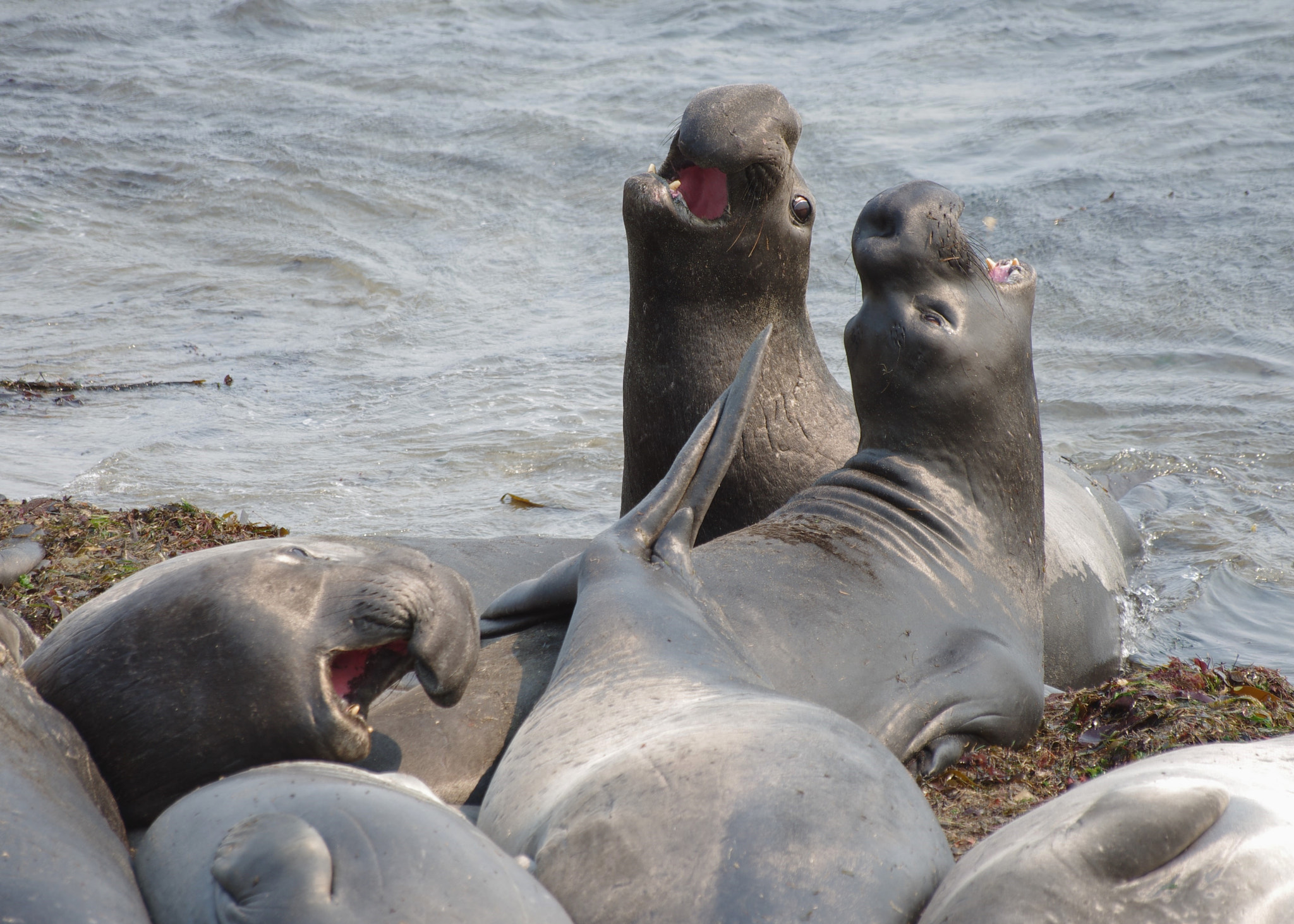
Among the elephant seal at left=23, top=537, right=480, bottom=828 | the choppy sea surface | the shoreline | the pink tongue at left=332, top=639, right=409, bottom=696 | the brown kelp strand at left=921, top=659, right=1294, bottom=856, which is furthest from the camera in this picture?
the choppy sea surface

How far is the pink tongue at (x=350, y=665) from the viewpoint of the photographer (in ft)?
9.89

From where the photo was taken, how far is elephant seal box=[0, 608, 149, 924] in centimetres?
194

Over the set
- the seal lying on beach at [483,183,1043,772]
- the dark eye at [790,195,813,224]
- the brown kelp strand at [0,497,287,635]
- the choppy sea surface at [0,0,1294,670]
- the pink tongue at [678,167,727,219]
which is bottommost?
the choppy sea surface at [0,0,1294,670]

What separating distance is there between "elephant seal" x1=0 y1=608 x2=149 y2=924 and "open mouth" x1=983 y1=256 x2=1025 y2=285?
3.45 m

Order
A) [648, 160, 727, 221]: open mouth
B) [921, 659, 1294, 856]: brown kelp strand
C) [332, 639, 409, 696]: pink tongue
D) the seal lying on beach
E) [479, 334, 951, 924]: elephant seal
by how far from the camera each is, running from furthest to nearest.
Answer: [648, 160, 727, 221]: open mouth, the seal lying on beach, [921, 659, 1294, 856]: brown kelp strand, [332, 639, 409, 696]: pink tongue, [479, 334, 951, 924]: elephant seal

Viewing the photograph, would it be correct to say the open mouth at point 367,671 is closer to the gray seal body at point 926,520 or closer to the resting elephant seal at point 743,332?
the gray seal body at point 926,520

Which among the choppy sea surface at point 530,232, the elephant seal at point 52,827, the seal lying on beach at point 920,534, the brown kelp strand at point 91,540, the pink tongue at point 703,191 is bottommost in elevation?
the choppy sea surface at point 530,232

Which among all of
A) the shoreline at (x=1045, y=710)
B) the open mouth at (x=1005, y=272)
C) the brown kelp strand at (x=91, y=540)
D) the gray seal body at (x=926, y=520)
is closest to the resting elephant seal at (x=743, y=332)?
the shoreline at (x=1045, y=710)

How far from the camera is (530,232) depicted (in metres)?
13.7

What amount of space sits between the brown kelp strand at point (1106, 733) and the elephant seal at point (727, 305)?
148 cm

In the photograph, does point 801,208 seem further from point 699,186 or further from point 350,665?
point 350,665

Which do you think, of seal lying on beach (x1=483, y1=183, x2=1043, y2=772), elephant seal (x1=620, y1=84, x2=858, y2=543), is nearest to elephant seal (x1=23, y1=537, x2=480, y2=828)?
seal lying on beach (x1=483, y1=183, x2=1043, y2=772)

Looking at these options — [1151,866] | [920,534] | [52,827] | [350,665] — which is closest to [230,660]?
[350,665]

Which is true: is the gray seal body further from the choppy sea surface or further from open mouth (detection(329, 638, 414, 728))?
the choppy sea surface
